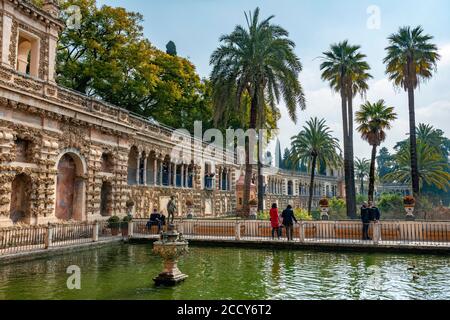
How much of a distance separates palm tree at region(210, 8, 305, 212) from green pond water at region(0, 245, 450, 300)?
11139 millimetres

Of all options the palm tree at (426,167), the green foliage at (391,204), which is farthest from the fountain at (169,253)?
the palm tree at (426,167)

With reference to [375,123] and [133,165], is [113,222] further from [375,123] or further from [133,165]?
[375,123]

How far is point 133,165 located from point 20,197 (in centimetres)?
1135

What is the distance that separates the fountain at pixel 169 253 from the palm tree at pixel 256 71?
14836mm

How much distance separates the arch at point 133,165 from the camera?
98.1ft

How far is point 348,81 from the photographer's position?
34.8 meters

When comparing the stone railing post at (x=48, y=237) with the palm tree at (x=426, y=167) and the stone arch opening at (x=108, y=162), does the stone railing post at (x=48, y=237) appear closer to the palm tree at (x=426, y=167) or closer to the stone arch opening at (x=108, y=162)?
the stone arch opening at (x=108, y=162)

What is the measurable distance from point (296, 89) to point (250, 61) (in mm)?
3786

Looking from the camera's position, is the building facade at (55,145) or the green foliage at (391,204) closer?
the building facade at (55,145)

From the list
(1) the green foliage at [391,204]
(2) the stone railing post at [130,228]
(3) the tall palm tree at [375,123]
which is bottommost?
(2) the stone railing post at [130,228]

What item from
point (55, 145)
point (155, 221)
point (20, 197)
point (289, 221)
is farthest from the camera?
point (155, 221)

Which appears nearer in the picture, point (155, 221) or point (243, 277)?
point (243, 277)

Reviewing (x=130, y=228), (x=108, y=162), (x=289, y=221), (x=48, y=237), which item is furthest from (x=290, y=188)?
(x=48, y=237)
